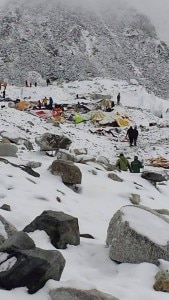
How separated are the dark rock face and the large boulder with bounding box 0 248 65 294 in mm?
68936

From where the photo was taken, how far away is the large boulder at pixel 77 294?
495 centimetres

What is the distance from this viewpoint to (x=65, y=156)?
1538 centimetres

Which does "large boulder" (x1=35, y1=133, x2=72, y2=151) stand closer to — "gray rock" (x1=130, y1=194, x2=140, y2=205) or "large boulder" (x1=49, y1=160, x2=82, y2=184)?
"large boulder" (x1=49, y1=160, x2=82, y2=184)

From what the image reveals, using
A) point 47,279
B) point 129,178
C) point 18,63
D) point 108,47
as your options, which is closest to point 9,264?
point 47,279

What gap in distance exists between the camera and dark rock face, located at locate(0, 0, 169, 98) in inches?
3123

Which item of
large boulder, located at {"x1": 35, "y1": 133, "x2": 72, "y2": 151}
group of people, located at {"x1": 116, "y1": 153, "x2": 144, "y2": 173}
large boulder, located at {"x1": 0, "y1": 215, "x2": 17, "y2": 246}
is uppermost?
large boulder, located at {"x1": 0, "y1": 215, "x2": 17, "y2": 246}

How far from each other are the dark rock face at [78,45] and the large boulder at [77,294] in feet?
228

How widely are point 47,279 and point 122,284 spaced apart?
97cm

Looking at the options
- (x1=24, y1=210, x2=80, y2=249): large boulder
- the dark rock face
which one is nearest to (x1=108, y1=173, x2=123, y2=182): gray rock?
(x1=24, y1=210, x2=80, y2=249): large boulder

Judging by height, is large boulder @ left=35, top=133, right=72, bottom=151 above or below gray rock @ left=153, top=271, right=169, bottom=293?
below

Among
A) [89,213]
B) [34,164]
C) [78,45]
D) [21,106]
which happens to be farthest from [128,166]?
[78,45]

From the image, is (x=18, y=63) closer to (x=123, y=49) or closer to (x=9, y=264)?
(x=123, y=49)

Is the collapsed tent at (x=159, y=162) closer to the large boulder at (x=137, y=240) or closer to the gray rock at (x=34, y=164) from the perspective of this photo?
the gray rock at (x=34, y=164)

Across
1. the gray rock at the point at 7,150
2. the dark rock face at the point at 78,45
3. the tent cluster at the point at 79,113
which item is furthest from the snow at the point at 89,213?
the dark rock face at the point at 78,45
